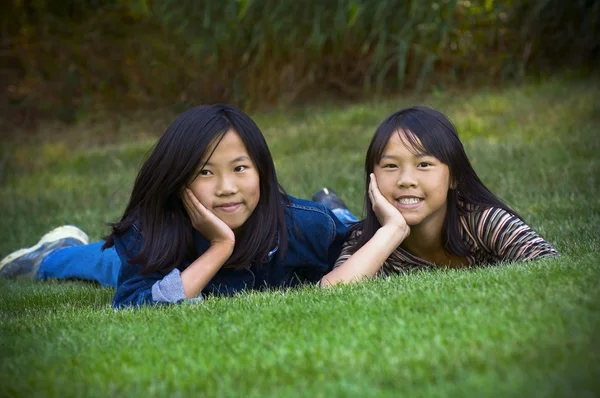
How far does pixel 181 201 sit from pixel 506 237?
1553mm

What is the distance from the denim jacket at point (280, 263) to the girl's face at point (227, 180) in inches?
12.0

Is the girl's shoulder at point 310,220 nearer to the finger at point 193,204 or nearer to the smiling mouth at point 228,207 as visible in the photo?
the smiling mouth at point 228,207

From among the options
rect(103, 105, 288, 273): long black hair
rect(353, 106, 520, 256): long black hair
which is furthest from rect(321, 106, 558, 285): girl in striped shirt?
rect(103, 105, 288, 273): long black hair

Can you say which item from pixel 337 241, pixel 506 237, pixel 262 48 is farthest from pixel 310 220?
pixel 262 48

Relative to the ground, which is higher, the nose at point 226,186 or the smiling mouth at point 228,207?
the nose at point 226,186

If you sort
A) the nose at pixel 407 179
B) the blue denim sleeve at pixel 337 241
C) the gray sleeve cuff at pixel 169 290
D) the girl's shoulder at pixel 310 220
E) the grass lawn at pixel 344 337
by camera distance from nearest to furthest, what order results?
the grass lawn at pixel 344 337 → the gray sleeve cuff at pixel 169 290 → the nose at pixel 407 179 → the girl's shoulder at pixel 310 220 → the blue denim sleeve at pixel 337 241

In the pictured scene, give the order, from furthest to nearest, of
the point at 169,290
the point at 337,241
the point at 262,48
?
the point at 262,48 < the point at 337,241 < the point at 169,290

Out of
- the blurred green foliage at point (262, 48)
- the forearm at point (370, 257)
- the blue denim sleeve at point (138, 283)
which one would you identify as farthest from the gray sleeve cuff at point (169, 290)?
the blurred green foliage at point (262, 48)

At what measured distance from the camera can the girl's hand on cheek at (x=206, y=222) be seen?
160 inches

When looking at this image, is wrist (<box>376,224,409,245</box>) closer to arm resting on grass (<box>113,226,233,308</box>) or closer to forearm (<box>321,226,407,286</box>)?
forearm (<box>321,226,407,286</box>)

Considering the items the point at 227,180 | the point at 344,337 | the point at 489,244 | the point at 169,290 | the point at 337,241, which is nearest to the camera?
the point at 344,337

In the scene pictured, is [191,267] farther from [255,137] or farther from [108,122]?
[108,122]

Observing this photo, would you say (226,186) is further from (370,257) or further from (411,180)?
(411,180)

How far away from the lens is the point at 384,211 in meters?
4.29
